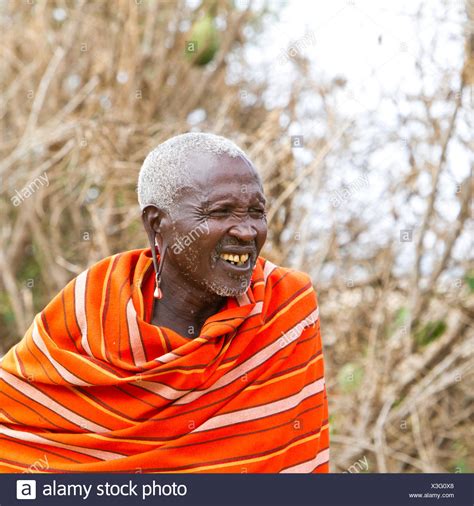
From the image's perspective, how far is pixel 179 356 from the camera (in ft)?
7.48

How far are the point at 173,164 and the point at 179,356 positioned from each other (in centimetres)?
52

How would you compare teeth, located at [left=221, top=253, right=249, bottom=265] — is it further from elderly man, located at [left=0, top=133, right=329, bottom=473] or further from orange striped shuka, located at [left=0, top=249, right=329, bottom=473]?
orange striped shuka, located at [left=0, top=249, right=329, bottom=473]

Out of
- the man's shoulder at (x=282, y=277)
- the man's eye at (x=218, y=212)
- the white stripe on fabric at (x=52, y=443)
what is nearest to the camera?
the man's eye at (x=218, y=212)

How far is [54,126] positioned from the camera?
5078mm

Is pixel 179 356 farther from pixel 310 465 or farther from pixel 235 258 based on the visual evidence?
pixel 310 465

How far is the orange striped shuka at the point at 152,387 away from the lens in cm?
230

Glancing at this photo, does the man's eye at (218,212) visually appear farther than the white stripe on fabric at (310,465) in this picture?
No

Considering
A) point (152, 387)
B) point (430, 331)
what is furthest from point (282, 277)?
point (430, 331)

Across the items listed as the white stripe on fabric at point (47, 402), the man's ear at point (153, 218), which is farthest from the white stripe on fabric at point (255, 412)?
the man's ear at point (153, 218)

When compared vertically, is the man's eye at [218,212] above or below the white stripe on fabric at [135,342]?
above
